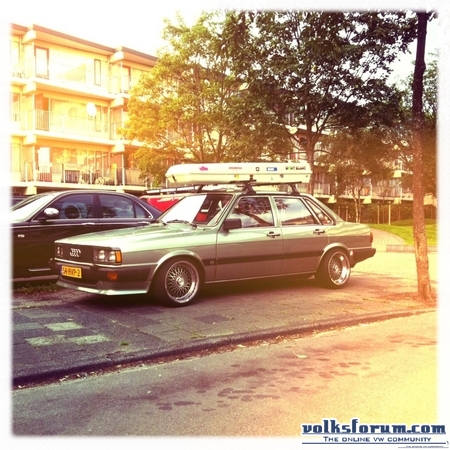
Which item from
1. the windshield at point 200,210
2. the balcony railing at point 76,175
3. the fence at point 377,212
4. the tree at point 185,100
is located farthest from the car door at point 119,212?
the fence at point 377,212

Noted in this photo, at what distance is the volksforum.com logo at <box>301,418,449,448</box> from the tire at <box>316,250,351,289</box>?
5456 mm

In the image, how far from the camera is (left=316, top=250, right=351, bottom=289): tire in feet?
28.2

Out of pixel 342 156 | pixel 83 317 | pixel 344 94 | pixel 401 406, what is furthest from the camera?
pixel 342 156

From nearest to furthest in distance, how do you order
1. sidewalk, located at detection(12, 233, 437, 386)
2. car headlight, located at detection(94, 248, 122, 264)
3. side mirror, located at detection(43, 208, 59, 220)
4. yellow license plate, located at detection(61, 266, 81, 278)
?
sidewalk, located at detection(12, 233, 437, 386)
car headlight, located at detection(94, 248, 122, 264)
yellow license plate, located at detection(61, 266, 81, 278)
side mirror, located at detection(43, 208, 59, 220)

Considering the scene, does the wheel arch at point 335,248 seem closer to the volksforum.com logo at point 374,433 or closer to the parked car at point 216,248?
the parked car at point 216,248

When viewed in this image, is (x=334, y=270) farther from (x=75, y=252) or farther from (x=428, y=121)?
(x=428, y=121)

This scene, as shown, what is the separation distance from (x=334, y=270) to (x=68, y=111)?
2848 centimetres

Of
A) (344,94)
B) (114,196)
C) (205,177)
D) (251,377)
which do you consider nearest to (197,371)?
(251,377)

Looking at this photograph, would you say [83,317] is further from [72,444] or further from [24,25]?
[24,25]

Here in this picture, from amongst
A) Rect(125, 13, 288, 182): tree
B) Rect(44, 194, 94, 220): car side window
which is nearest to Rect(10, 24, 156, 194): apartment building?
Rect(125, 13, 288, 182): tree

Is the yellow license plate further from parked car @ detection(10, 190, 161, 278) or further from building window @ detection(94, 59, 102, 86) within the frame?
building window @ detection(94, 59, 102, 86)

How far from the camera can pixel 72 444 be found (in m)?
3.09

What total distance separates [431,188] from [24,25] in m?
28.0

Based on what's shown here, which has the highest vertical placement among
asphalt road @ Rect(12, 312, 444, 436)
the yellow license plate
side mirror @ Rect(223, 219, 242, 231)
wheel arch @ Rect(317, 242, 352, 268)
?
side mirror @ Rect(223, 219, 242, 231)
